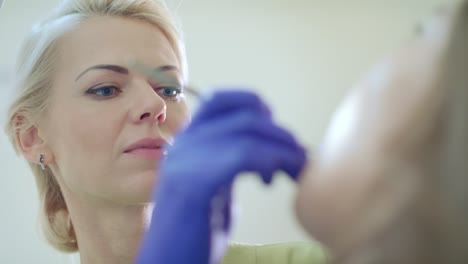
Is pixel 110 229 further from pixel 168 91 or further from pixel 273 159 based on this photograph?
pixel 273 159

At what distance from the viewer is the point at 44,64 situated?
35.6 inches

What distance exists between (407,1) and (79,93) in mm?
1006

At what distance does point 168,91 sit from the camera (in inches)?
35.7

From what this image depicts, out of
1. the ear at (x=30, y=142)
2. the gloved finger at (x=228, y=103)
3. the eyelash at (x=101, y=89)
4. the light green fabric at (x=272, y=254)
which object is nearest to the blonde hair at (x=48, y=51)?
the ear at (x=30, y=142)

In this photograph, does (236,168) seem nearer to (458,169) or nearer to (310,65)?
(458,169)

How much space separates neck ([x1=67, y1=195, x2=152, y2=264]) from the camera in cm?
87

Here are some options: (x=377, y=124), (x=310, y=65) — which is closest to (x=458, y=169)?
(x=377, y=124)

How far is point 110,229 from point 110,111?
23 cm

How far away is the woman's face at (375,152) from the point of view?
0.32 m

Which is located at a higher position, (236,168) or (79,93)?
(79,93)

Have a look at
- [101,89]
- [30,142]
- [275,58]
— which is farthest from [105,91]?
[275,58]

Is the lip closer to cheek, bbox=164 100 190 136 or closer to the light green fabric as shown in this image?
cheek, bbox=164 100 190 136

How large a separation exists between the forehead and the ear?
0.49 feet

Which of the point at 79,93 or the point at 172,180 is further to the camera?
the point at 79,93
